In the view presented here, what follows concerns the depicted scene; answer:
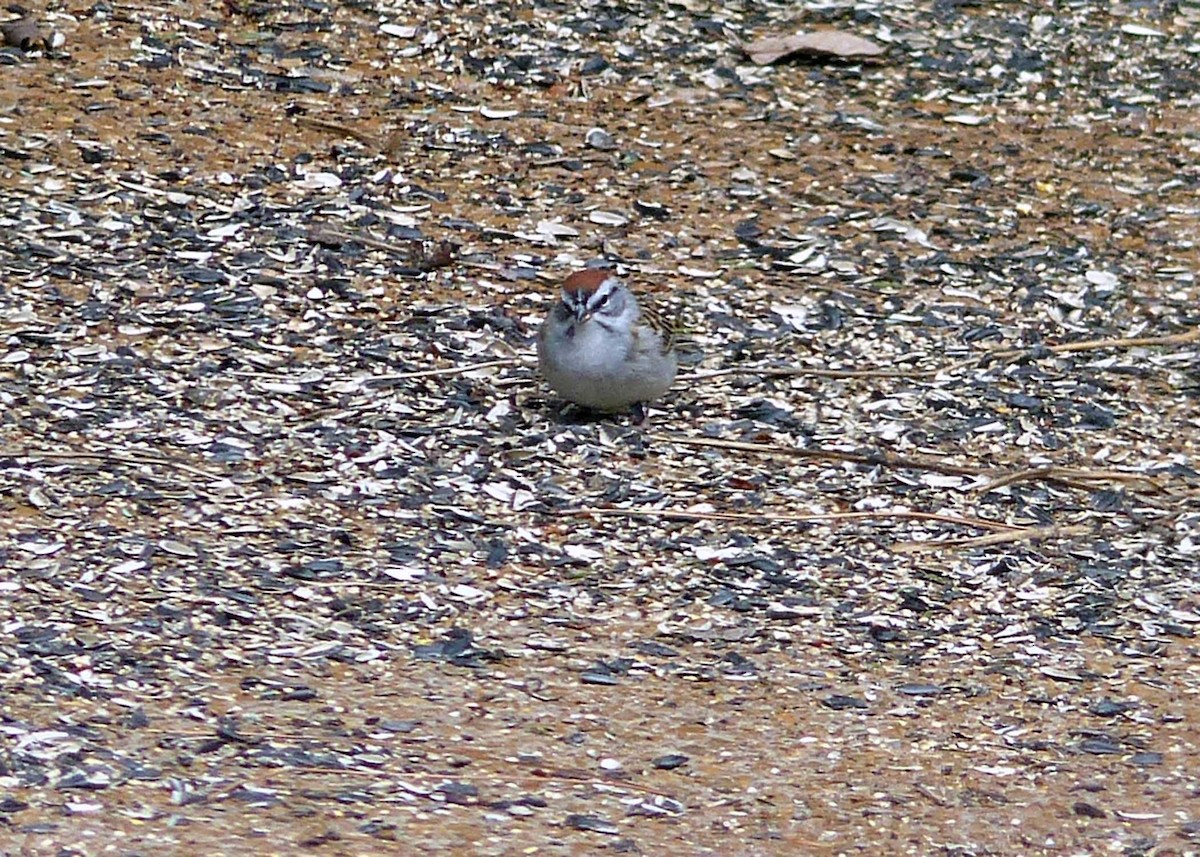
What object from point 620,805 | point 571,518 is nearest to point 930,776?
point 620,805

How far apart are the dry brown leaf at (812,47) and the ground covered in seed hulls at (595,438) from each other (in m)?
0.09

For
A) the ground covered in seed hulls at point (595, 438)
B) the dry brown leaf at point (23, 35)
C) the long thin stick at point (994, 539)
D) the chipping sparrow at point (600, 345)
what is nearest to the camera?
the ground covered in seed hulls at point (595, 438)

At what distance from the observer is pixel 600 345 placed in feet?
19.9

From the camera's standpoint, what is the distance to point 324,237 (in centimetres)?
720

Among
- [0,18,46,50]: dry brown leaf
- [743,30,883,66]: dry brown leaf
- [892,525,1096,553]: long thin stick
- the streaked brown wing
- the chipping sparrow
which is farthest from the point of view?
[743,30,883,66]: dry brown leaf

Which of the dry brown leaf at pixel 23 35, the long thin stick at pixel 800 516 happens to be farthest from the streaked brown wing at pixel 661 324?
the dry brown leaf at pixel 23 35

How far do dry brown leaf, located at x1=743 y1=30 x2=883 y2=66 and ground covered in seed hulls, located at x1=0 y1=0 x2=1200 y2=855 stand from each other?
9cm

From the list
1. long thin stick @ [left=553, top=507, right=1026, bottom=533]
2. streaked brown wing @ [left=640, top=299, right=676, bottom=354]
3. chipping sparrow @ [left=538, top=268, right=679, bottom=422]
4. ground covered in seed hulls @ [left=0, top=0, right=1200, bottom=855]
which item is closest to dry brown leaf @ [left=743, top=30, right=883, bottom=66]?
ground covered in seed hulls @ [left=0, top=0, right=1200, bottom=855]

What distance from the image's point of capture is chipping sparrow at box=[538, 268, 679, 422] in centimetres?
606

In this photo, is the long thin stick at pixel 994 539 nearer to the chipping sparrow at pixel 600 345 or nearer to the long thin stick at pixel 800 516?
the long thin stick at pixel 800 516

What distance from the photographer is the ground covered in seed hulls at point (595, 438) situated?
4453 millimetres

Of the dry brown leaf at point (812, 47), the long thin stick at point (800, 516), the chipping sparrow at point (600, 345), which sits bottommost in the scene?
the long thin stick at point (800, 516)

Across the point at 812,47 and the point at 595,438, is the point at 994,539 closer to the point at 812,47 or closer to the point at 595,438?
the point at 595,438

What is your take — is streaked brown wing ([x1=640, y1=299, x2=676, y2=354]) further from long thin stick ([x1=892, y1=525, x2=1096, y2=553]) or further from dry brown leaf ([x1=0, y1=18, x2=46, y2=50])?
dry brown leaf ([x1=0, y1=18, x2=46, y2=50])
